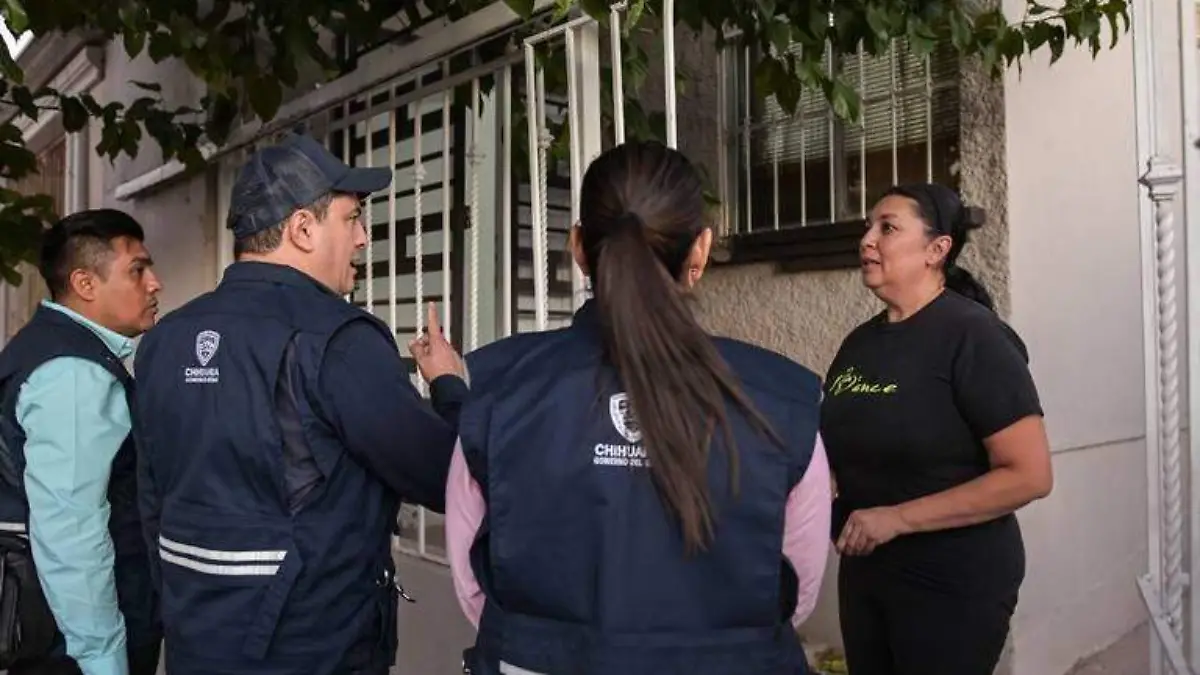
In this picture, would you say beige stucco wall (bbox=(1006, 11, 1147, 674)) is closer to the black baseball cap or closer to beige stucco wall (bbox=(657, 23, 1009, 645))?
beige stucco wall (bbox=(657, 23, 1009, 645))

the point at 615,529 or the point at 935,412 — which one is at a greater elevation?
→ the point at 935,412

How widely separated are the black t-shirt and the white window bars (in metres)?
1.35

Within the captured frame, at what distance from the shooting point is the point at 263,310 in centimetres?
187

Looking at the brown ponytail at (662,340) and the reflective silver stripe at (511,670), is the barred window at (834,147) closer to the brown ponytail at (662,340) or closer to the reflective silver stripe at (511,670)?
the brown ponytail at (662,340)

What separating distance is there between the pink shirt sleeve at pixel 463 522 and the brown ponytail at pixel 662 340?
29cm

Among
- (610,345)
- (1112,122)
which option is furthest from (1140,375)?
(610,345)

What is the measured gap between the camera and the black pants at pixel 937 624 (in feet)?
7.42

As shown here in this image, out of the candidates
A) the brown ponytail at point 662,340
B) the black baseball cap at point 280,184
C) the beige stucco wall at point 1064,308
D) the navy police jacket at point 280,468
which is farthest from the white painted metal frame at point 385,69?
the beige stucco wall at point 1064,308

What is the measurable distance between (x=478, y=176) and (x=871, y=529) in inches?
66.4

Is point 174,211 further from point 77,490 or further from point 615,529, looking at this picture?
point 615,529

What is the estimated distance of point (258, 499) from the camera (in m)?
1.86

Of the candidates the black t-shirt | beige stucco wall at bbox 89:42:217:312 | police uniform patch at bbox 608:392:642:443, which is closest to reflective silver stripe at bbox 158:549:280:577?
police uniform patch at bbox 608:392:642:443

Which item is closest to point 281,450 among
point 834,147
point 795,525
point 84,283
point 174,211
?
point 795,525

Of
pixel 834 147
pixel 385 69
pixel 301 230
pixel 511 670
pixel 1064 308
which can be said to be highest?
pixel 385 69
